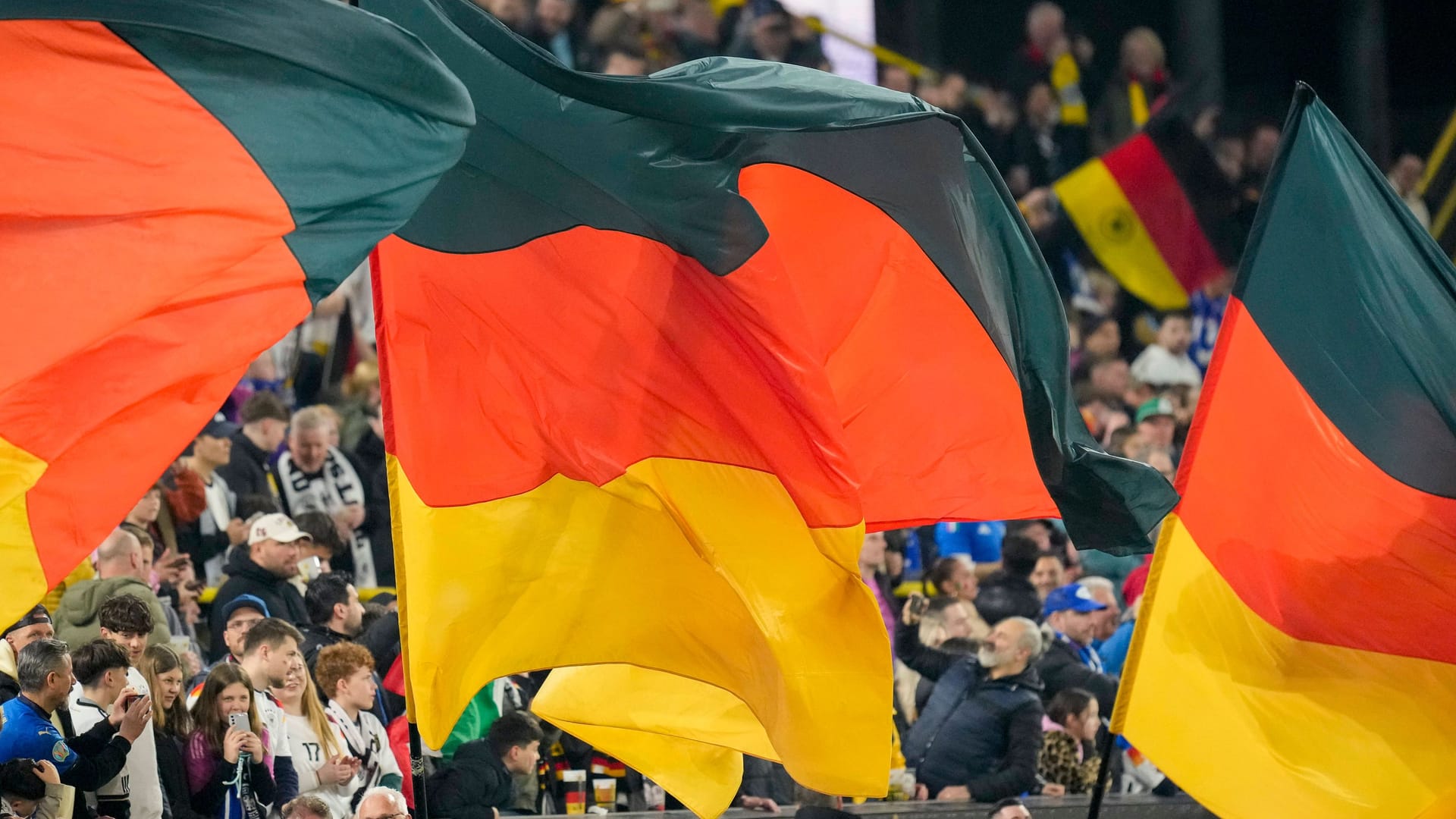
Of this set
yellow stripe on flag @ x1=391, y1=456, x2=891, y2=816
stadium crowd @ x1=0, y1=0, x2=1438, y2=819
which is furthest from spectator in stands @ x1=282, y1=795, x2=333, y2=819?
yellow stripe on flag @ x1=391, y1=456, x2=891, y2=816

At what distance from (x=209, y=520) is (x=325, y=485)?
0.86 meters

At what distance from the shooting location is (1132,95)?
59.8 ft

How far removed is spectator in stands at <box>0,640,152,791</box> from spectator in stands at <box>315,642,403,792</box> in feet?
4.41

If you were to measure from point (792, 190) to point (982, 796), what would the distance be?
3.53 metres

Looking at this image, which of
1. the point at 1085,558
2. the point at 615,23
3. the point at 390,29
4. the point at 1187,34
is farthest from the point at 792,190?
the point at 1187,34

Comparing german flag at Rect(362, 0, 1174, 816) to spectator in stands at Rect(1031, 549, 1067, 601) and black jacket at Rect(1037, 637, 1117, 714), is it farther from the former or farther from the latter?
spectator in stands at Rect(1031, 549, 1067, 601)

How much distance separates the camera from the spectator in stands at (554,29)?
14305 millimetres

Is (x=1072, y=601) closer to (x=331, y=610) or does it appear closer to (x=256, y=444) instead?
(x=331, y=610)

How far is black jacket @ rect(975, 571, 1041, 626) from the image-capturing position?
36.8ft

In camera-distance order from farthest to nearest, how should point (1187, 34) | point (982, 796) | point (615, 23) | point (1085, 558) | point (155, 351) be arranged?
1. point (1187, 34)
2. point (615, 23)
3. point (1085, 558)
4. point (982, 796)
5. point (155, 351)

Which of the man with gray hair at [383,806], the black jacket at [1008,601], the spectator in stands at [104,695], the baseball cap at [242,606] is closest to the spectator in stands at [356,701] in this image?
the baseball cap at [242,606]

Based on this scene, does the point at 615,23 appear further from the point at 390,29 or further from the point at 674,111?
the point at 390,29

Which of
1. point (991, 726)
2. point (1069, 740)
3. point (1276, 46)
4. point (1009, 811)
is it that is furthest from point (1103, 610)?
point (1276, 46)

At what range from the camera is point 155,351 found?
569 centimetres
